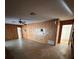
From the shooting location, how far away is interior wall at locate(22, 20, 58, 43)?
307 inches

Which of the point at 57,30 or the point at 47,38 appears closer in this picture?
the point at 57,30

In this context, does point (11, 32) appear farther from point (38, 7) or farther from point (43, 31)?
point (38, 7)

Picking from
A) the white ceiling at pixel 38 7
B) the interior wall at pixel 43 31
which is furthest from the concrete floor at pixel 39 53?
the white ceiling at pixel 38 7

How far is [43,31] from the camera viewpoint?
353 inches

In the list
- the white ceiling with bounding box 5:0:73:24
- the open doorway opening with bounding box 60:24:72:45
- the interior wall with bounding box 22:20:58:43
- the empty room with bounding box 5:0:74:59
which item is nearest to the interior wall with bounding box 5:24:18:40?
the empty room with bounding box 5:0:74:59

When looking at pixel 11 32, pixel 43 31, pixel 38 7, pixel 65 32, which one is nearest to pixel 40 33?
pixel 43 31

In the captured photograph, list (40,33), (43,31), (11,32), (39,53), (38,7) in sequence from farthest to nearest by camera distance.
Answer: (11,32), (40,33), (43,31), (39,53), (38,7)

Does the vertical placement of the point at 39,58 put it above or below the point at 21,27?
below

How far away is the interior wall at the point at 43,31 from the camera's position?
7.80m

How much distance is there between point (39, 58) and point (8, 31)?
29.5 ft

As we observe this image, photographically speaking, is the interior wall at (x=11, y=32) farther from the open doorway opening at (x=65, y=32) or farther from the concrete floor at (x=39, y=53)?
the open doorway opening at (x=65, y=32)
